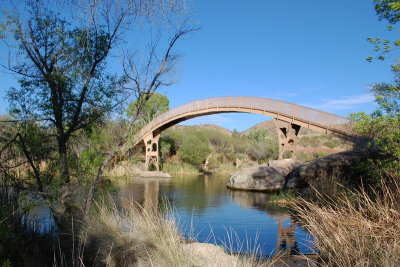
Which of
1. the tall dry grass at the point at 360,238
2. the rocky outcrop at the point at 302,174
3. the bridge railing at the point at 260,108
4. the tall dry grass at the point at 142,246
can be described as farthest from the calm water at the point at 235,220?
the bridge railing at the point at 260,108

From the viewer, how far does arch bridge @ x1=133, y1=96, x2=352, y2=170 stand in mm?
17953

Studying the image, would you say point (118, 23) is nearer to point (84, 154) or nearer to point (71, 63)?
point (71, 63)

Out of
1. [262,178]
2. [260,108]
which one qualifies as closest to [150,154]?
[260,108]

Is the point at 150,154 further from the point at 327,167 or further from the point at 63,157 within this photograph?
the point at 63,157

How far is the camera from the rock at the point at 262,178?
50.7ft

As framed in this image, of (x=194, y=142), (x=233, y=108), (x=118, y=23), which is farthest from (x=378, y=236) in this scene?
(x=194, y=142)

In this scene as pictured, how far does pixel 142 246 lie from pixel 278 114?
17.2 metres

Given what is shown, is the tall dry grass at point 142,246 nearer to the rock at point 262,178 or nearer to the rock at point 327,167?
the rock at point 327,167

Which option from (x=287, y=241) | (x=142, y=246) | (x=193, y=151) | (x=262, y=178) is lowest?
(x=287, y=241)

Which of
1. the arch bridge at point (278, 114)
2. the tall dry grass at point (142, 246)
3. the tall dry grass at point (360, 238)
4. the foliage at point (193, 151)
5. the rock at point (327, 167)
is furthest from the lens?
the foliage at point (193, 151)

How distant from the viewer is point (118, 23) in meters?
5.39

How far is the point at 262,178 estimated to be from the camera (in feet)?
51.7

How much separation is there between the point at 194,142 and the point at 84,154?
80.4ft

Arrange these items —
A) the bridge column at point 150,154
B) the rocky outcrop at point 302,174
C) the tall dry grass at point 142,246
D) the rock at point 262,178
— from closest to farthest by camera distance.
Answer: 1. the tall dry grass at point 142,246
2. the rocky outcrop at point 302,174
3. the rock at point 262,178
4. the bridge column at point 150,154
